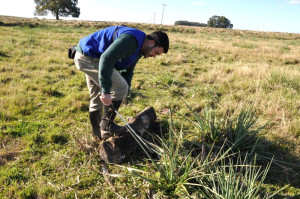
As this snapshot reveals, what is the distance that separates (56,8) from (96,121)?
48045mm

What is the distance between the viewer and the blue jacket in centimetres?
245

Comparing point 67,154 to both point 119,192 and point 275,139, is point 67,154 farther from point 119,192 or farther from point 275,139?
point 275,139

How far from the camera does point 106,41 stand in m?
2.56

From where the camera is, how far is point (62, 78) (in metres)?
6.08

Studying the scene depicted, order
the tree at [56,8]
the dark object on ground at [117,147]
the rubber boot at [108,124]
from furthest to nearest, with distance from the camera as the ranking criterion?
1. the tree at [56,8]
2. the rubber boot at [108,124]
3. the dark object on ground at [117,147]

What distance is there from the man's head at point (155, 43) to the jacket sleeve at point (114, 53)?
21 cm

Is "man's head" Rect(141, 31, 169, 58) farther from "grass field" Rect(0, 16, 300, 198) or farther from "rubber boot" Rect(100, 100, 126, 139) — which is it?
"rubber boot" Rect(100, 100, 126, 139)

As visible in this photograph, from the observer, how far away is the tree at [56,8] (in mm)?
43000

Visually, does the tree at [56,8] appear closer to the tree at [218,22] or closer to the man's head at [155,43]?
the man's head at [155,43]

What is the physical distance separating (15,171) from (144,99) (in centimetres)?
292

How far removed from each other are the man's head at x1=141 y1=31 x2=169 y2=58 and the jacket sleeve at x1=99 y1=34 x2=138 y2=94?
0.69 feet

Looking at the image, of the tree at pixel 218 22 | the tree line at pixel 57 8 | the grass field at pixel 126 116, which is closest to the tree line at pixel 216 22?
the tree at pixel 218 22

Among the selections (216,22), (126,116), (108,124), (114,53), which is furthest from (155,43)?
(216,22)

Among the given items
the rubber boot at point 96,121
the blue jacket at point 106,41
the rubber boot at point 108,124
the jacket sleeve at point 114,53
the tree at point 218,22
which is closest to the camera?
the jacket sleeve at point 114,53
